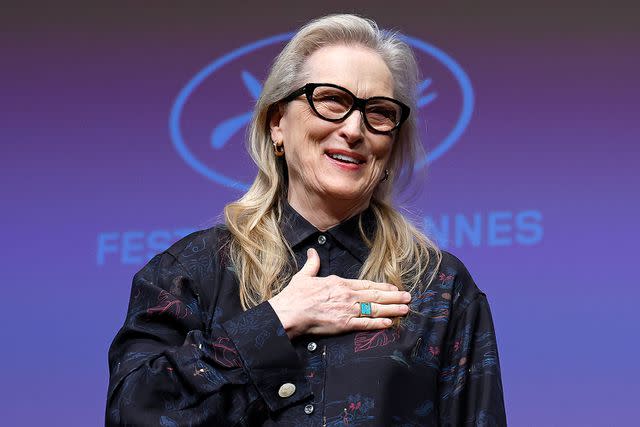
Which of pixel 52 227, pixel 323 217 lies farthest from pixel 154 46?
pixel 323 217

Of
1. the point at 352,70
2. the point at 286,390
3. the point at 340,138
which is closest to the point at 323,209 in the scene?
the point at 340,138

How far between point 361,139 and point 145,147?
159 centimetres

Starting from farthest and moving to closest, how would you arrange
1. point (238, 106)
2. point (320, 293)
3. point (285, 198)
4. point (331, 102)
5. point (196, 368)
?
1. point (238, 106)
2. point (285, 198)
3. point (331, 102)
4. point (320, 293)
5. point (196, 368)

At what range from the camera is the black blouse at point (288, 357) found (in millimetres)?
1503

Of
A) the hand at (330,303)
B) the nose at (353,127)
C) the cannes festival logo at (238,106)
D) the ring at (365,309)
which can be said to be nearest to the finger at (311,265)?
the hand at (330,303)

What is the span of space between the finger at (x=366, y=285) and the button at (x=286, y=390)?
0.21 metres

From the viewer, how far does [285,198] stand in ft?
6.02

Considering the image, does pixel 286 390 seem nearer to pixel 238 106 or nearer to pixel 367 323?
pixel 367 323

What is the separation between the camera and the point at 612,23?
125 inches

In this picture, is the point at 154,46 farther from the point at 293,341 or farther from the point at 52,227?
the point at 293,341

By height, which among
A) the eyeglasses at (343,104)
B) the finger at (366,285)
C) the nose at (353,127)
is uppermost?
the eyeglasses at (343,104)

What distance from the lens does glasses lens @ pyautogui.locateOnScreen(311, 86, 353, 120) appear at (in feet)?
5.59

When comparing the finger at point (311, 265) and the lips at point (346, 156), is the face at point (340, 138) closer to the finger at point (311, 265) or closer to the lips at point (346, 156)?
the lips at point (346, 156)

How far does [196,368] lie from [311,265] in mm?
285
